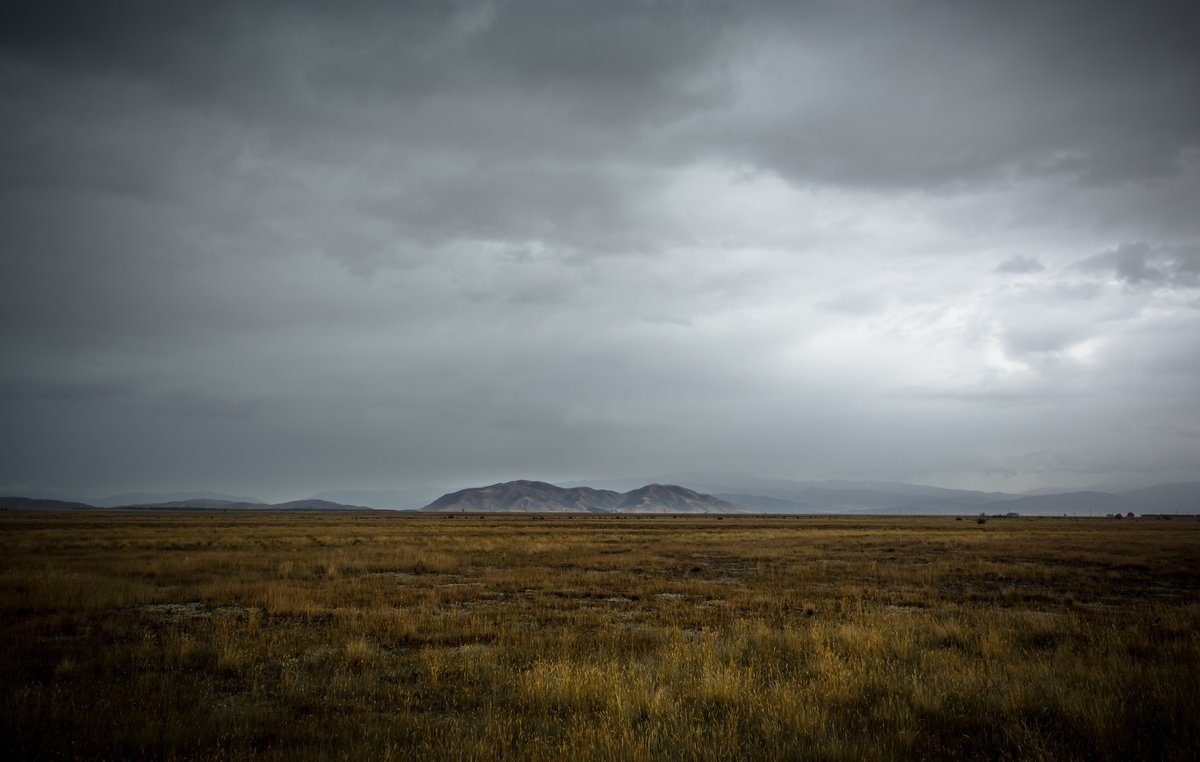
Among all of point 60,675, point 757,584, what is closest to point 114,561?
point 60,675

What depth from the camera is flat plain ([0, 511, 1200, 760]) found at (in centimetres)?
597

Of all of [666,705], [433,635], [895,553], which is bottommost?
[895,553]

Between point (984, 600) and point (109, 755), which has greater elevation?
point (109, 755)

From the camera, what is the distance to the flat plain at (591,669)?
5969 mm

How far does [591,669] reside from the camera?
822cm

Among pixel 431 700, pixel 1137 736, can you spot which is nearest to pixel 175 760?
pixel 431 700

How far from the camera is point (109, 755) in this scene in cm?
588

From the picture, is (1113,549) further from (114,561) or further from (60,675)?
(114,561)

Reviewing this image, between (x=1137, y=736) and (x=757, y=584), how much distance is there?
1455 centimetres

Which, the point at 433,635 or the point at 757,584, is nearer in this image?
the point at 433,635

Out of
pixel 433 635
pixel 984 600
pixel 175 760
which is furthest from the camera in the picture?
pixel 984 600

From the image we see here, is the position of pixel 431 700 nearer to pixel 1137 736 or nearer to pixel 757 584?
pixel 1137 736

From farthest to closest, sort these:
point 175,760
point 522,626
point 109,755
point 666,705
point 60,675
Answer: point 522,626
point 60,675
point 666,705
point 109,755
point 175,760

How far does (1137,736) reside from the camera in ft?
19.4
